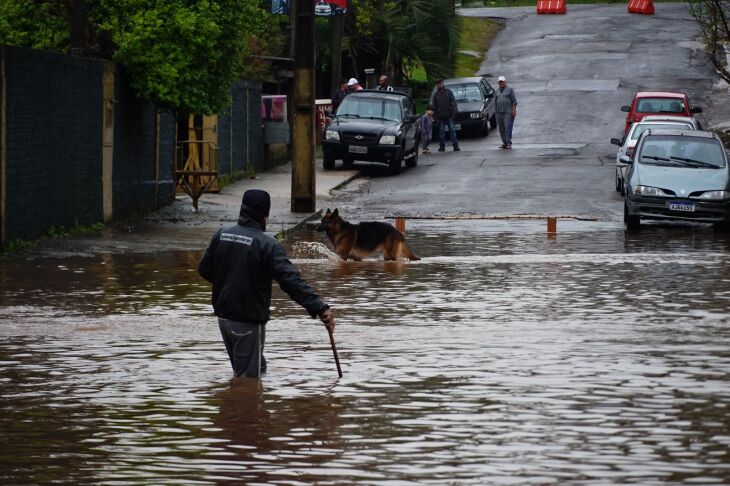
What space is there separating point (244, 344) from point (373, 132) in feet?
89.9

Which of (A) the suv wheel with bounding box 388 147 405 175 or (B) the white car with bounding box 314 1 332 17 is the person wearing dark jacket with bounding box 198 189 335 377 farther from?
(B) the white car with bounding box 314 1 332 17

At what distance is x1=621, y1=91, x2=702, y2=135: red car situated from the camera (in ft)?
140

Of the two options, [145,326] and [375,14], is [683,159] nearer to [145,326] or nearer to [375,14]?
[145,326]

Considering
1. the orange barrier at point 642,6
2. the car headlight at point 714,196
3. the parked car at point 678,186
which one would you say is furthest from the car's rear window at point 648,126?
the orange barrier at point 642,6

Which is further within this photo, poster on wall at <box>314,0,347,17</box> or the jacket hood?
poster on wall at <box>314,0,347,17</box>

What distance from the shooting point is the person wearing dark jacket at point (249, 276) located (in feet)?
35.6

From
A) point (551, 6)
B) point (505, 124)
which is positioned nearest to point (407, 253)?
point (505, 124)

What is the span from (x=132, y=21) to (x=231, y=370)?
14198 millimetres

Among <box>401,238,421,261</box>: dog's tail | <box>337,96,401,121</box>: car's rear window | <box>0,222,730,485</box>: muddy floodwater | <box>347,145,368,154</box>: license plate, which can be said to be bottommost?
<box>0,222,730,485</box>: muddy floodwater

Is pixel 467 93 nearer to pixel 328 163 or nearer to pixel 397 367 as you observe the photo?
pixel 328 163

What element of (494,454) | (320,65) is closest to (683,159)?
(494,454)

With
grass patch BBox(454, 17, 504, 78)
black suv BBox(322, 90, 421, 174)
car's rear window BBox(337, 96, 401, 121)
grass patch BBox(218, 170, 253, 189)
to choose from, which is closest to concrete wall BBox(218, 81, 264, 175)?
grass patch BBox(218, 170, 253, 189)

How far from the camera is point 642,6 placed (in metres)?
73.5

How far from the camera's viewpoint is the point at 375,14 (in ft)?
170
